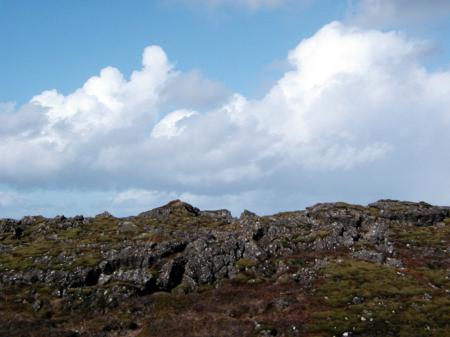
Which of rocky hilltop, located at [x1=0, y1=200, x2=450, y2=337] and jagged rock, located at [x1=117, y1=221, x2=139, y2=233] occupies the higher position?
jagged rock, located at [x1=117, y1=221, x2=139, y2=233]

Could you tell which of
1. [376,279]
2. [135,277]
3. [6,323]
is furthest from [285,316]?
[6,323]

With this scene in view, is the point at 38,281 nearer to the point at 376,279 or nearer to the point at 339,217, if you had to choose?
the point at 376,279

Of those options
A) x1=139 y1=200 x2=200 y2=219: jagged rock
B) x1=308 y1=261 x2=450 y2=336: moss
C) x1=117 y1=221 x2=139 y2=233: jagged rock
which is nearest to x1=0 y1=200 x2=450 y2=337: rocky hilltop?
x1=308 y1=261 x2=450 y2=336: moss

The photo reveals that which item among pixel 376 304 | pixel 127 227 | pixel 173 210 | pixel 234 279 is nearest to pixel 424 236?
pixel 376 304

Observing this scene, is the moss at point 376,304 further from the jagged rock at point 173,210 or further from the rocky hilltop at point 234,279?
the jagged rock at point 173,210

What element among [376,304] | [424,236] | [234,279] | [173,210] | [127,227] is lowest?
[376,304]

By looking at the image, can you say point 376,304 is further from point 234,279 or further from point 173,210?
point 173,210

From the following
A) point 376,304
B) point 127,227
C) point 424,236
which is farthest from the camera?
point 127,227

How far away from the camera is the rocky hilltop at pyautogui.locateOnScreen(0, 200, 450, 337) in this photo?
48.0m

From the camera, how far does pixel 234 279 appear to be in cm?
6081

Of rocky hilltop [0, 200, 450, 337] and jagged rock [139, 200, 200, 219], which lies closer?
rocky hilltop [0, 200, 450, 337]

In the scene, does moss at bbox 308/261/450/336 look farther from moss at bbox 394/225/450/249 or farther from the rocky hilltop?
moss at bbox 394/225/450/249

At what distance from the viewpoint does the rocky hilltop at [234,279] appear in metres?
48.0

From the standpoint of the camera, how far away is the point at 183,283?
6056 cm
